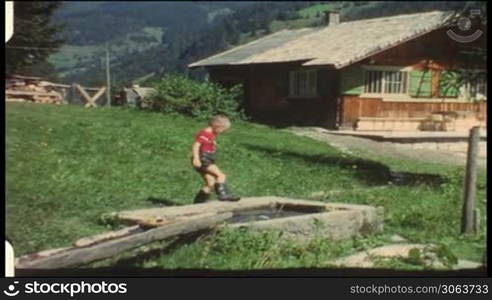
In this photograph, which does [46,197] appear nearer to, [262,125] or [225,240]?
[225,240]

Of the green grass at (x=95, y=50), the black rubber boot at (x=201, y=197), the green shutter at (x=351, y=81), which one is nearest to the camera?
the black rubber boot at (x=201, y=197)

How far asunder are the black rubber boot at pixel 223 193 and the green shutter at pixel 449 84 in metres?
1.91

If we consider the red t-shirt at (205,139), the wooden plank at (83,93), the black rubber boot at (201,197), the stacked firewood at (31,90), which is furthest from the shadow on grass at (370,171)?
the stacked firewood at (31,90)

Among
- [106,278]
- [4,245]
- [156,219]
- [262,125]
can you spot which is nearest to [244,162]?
[262,125]

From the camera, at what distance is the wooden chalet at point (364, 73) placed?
22.8 ft

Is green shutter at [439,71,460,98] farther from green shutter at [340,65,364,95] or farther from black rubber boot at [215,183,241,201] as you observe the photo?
black rubber boot at [215,183,241,201]

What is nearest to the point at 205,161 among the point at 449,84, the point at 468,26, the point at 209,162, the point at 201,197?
the point at 209,162

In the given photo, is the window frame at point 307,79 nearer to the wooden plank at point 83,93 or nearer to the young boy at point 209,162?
→ the young boy at point 209,162

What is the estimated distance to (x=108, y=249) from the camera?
595 cm

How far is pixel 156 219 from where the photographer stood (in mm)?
6297

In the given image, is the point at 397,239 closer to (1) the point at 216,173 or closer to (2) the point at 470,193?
(2) the point at 470,193

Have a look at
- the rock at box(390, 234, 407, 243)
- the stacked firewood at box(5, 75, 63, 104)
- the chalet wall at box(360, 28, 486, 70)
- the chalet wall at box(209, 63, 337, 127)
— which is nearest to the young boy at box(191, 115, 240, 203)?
the chalet wall at box(209, 63, 337, 127)

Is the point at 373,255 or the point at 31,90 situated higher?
the point at 31,90

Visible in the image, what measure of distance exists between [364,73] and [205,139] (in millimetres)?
Result: 1382
